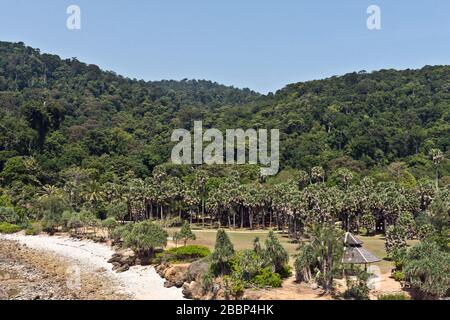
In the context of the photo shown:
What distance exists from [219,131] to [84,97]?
262 feet

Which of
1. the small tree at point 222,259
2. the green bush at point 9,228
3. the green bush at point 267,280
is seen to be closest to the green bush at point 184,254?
the small tree at point 222,259

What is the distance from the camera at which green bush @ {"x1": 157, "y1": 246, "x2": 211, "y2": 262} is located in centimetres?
4716

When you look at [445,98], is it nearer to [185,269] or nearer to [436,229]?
[436,229]

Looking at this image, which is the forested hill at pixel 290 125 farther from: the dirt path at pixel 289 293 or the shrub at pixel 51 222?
the dirt path at pixel 289 293

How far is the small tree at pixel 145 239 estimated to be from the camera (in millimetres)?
48688

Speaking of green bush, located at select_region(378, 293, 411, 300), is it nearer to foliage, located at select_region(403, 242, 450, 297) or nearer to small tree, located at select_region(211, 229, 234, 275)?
foliage, located at select_region(403, 242, 450, 297)

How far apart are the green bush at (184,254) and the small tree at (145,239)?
1.76m

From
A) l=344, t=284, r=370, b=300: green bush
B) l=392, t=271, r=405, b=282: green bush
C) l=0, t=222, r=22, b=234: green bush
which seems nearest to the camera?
l=344, t=284, r=370, b=300: green bush

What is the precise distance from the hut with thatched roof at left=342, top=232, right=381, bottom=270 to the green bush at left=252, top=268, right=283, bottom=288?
572cm

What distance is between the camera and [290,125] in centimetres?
14700

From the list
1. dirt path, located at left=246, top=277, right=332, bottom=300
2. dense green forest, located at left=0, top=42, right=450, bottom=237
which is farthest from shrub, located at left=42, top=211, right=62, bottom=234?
dirt path, located at left=246, top=277, right=332, bottom=300

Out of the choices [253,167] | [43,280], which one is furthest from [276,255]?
[253,167]
